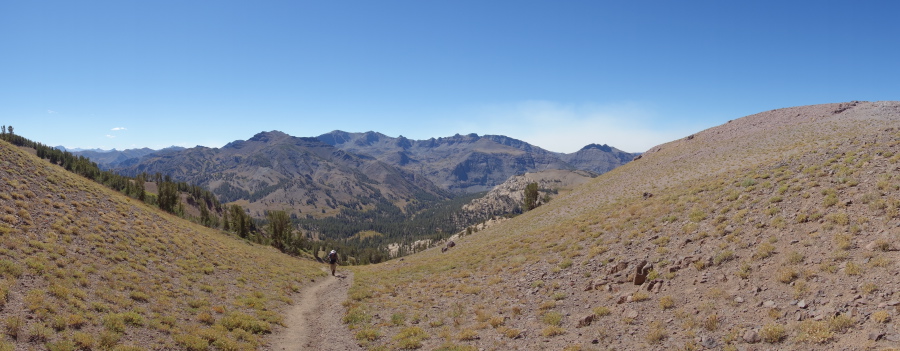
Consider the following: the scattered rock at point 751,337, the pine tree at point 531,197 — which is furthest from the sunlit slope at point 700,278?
the pine tree at point 531,197

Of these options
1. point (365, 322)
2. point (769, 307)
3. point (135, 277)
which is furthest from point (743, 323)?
point (135, 277)

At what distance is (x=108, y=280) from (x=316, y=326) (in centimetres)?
1093

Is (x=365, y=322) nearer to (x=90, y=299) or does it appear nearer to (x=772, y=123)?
(x=90, y=299)

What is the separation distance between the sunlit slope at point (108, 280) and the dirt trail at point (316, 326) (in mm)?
1076

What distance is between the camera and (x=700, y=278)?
52.3ft

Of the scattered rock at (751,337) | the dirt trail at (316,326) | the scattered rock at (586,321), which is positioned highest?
the scattered rock at (751,337)

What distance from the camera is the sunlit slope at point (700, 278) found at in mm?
11523

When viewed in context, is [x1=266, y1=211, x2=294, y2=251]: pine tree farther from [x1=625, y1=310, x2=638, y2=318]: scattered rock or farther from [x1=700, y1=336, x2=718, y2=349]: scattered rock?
[x1=700, y1=336, x2=718, y2=349]: scattered rock

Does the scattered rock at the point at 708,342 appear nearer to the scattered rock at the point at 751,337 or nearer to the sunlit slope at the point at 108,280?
the scattered rock at the point at 751,337

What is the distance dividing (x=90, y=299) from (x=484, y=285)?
20522 mm

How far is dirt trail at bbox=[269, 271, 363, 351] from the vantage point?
1730 cm

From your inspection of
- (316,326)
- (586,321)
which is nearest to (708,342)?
(586,321)

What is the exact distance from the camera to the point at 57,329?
12422 millimetres

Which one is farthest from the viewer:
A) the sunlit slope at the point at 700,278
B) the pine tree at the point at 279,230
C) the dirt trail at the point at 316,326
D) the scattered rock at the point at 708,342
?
the pine tree at the point at 279,230
